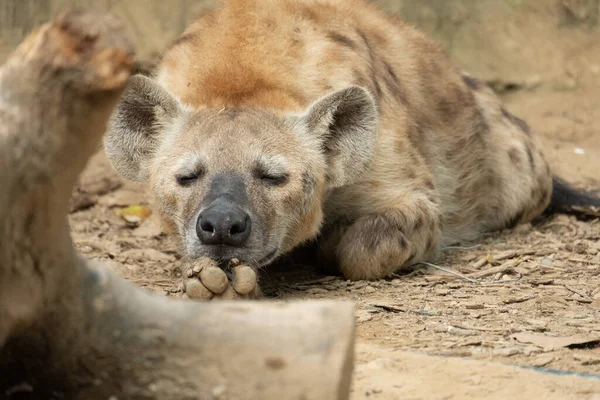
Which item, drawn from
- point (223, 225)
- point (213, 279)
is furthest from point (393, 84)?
point (213, 279)

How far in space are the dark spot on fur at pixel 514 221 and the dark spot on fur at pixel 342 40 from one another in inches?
64.1

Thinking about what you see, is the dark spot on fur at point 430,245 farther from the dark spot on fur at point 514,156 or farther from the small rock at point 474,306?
the dark spot on fur at point 514,156

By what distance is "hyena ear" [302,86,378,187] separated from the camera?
13.8ft

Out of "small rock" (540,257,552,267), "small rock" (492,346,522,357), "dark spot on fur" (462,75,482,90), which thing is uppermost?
"dark spot on fur" (462,75,482,90)

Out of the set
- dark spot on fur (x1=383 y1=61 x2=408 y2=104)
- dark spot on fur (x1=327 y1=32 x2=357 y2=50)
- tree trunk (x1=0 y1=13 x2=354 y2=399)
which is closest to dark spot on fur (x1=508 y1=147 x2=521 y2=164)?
dark spot on fur (x1=383 y1=61 x2=408 y2=104)

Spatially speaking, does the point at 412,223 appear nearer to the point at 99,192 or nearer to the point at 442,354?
the point at 442,354

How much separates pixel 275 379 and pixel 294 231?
7.40 feet

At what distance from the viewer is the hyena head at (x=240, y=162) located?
382 centimetres

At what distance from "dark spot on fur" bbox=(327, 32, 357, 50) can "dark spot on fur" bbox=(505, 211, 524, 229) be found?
64.1 inches

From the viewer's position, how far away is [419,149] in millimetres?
4984

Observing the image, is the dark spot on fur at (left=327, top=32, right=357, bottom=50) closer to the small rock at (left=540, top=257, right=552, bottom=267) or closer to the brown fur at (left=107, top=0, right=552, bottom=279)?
the brown fur at (left=107, top=0, right=552, bottom=279)

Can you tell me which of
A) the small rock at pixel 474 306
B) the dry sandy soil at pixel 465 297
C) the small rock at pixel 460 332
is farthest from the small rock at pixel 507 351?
the small rock at pixel 474 306

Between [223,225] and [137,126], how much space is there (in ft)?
2.92

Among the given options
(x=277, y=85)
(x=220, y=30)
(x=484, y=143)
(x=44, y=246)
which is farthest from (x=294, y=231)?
(x=44, y=246)
